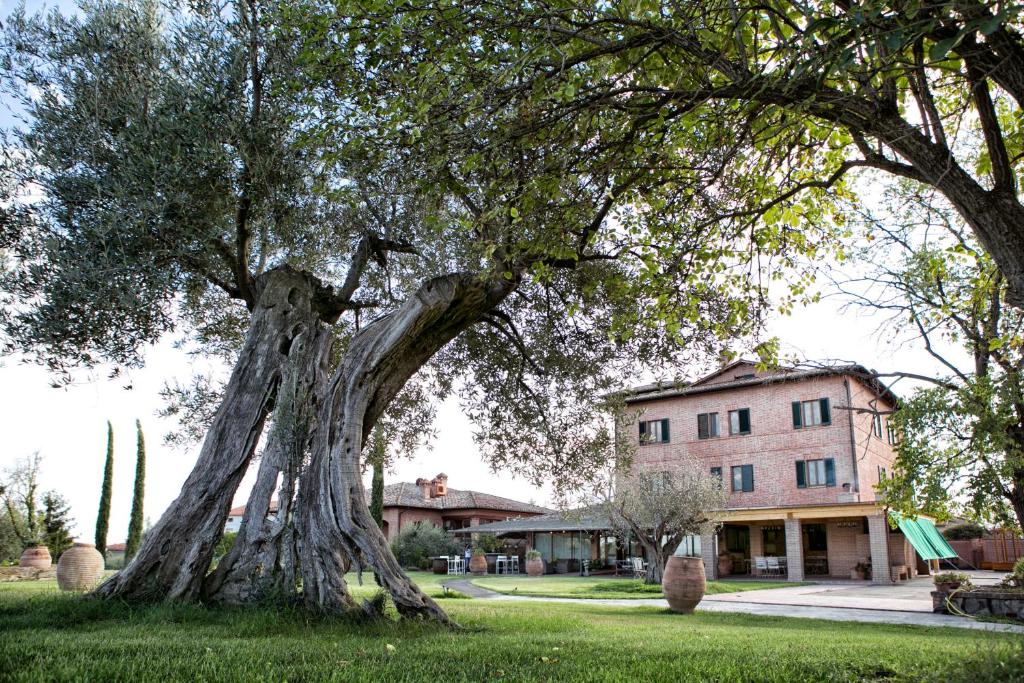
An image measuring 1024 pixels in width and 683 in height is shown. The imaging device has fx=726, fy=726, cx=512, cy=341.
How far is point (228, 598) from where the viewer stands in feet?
27.5

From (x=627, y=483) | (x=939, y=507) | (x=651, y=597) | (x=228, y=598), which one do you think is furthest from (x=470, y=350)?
(x=627, y=483)

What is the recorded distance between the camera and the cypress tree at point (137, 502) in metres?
29.4

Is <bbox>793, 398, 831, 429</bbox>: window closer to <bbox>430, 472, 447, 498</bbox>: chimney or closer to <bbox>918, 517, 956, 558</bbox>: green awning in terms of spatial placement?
<bbox>918, 517, 956, 558</bbox>: green awning

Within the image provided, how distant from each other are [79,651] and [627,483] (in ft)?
66.5

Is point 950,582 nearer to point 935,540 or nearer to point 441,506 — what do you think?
point 935,540

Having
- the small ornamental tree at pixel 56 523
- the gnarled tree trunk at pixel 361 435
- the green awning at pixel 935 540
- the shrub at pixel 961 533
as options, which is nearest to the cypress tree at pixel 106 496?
the small ornamental tree at pixel 56 523

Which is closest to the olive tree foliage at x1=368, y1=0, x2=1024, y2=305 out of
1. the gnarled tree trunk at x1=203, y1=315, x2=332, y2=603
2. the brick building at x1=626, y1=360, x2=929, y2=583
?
the gnarled tree trunk at x1=203, y1=315, x2=332, y2=603

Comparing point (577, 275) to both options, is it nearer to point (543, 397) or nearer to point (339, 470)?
point (543, 397)

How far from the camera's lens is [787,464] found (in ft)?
99.6

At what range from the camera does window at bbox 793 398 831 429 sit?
29.6 metres

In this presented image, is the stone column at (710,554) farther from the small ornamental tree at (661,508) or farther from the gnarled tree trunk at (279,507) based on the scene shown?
the gnarled tree trunk at (279,507)

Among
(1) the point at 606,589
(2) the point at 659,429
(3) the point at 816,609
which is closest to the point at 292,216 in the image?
(3) the point at 816,609

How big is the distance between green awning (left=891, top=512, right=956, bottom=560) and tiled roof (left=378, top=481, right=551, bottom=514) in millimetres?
24521

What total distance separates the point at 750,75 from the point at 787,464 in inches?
1078
